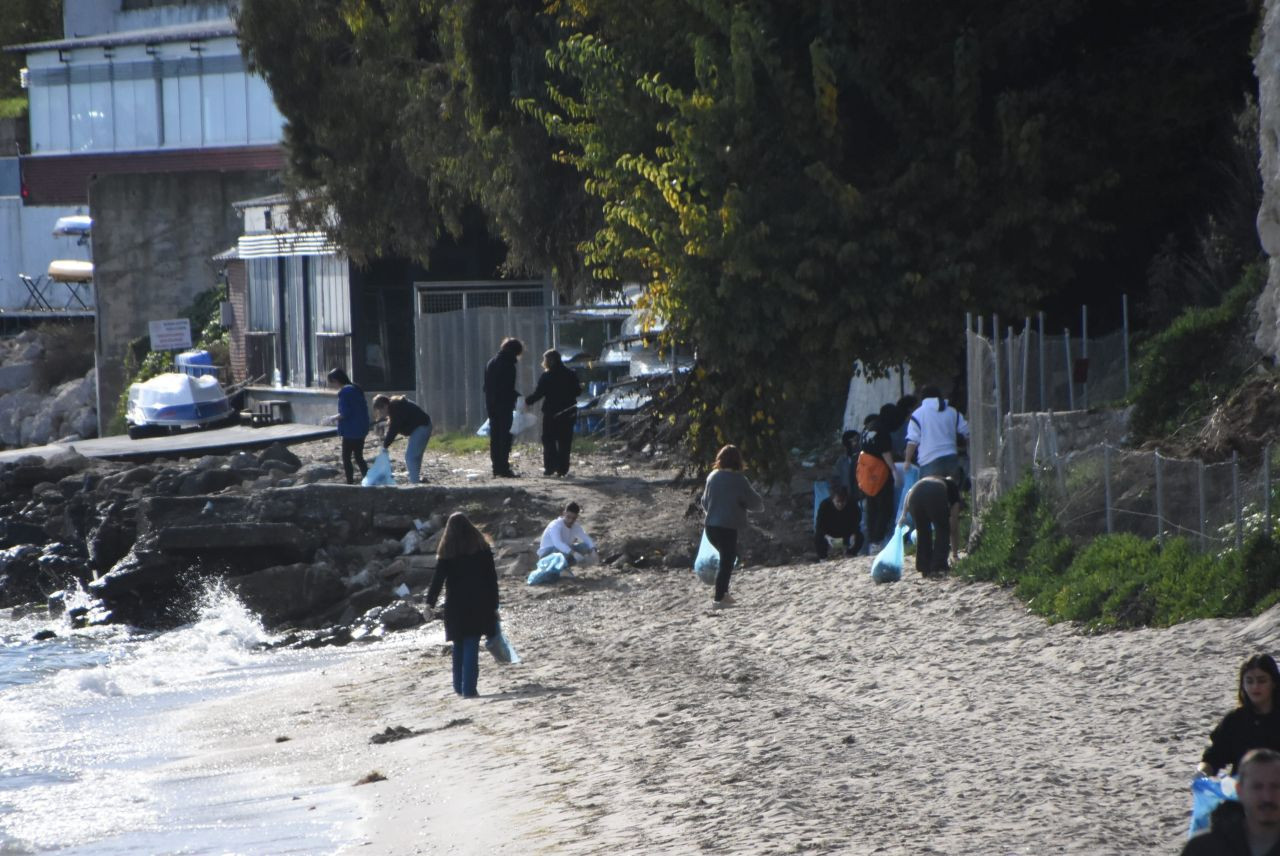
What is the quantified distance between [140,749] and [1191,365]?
10.0 meters

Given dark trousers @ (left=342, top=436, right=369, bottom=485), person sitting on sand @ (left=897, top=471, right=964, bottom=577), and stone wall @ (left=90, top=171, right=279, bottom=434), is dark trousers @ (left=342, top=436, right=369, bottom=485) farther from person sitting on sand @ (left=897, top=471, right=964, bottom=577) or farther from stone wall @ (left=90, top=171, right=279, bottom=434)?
stone wall @ (left=90, top=171, right=279, bottom=434)

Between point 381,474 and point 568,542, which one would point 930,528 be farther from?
point 381,474

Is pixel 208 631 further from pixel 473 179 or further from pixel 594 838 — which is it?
pixel 594 838

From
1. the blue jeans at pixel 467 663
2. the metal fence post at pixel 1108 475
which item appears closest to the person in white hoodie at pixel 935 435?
the metal fence post at pixel 1108 475

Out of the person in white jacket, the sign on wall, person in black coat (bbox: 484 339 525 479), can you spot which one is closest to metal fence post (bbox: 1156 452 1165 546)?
the person in white jacket

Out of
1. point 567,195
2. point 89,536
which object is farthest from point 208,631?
point 567,195

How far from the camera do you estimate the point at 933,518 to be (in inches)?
577

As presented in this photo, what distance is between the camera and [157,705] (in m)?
15.6

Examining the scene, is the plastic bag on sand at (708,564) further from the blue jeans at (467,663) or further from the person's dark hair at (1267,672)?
the person's dark hair at (1267,672)

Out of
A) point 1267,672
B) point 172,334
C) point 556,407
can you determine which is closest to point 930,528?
point 556,407

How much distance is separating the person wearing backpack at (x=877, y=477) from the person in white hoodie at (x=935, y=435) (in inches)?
14.4

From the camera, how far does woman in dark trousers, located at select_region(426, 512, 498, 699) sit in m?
12.8

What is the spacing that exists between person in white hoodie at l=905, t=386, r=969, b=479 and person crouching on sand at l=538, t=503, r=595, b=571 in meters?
4.25

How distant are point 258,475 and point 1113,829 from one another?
66.1 ft
